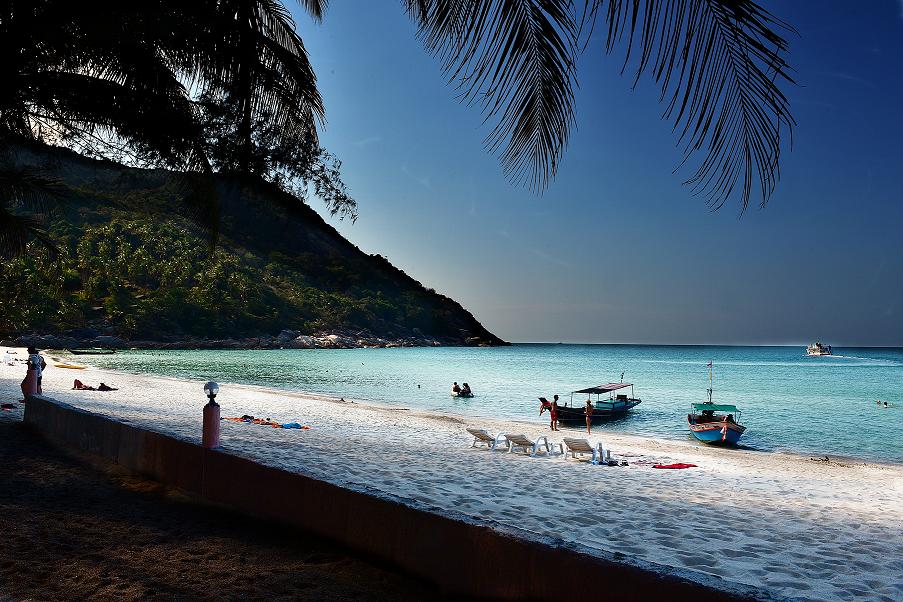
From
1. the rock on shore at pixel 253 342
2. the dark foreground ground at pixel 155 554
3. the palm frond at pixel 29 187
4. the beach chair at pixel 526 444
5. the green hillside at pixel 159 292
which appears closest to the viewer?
the dark foreground ground at pixel 155 554

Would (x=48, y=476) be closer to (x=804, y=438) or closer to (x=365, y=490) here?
(x=365, y=490)

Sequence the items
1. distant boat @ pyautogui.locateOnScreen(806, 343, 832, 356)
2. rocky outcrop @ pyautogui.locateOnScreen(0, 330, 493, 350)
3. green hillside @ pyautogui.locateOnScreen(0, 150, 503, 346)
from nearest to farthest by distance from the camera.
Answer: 1. green hillside @ pyautogui.locateOnScreen(0, 150, 503, 346)
2. rocky outcrop @ pyautogui.locateOnScreen(0, 330, 493, 350)
3. distant boat @ pyautogui.locateOnScreen(806, 343, 832, 356)

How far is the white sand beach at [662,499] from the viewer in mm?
5227

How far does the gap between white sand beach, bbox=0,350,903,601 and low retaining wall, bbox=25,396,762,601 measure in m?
0.13

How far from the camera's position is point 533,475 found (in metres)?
9.83

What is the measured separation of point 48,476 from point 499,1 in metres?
5.99

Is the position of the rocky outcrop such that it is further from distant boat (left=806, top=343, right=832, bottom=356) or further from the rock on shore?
distant boat (left=806, top=343, right=832, bottom=356)

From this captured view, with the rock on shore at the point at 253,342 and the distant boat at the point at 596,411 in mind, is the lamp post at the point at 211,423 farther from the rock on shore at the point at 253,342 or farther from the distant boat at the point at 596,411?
the rock on shore at the point at 253,342

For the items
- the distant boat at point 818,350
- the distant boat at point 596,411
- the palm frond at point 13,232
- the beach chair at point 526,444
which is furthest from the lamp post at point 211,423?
the distant boat at point 818,350

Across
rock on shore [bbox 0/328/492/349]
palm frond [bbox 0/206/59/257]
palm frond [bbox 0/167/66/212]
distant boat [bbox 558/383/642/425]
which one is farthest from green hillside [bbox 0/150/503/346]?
palm frond [bbox 0/167/66/212]

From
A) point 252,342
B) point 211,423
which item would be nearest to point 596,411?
point 211,423

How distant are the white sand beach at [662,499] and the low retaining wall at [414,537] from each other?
13 centimetres

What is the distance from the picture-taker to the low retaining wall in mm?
2652

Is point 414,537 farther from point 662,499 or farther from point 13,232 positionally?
point 13,232
